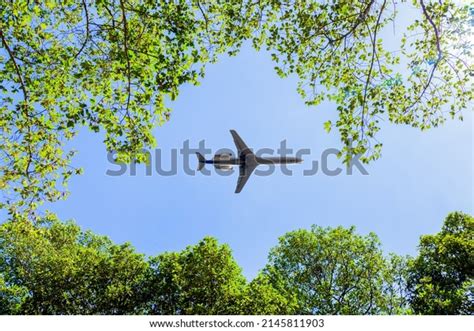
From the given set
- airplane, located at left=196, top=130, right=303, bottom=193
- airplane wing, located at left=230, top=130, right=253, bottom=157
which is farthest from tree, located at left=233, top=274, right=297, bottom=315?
airplane wing, located at left=230, top=130, right=253, bottom=157

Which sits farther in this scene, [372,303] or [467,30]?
[372,303]

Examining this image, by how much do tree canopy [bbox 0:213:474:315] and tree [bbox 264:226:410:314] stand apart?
0.27 ft

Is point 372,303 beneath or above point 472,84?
beneath

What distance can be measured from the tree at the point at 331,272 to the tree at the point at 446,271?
2.86 m

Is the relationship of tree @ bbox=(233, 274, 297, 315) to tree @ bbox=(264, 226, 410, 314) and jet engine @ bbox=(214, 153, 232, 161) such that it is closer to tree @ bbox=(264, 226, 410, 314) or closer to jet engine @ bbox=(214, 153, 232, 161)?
tree @ bbox=(264, 226, 410, 314)

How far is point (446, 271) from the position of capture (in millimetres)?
27234

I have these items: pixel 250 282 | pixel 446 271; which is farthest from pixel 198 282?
pixel 446 271

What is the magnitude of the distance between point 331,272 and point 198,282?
1191cm

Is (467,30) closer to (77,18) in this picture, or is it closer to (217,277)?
(77,18)
